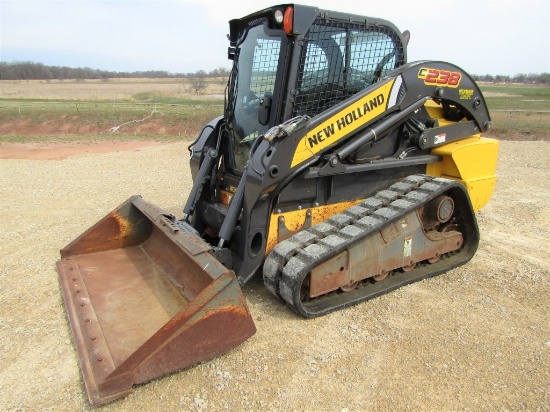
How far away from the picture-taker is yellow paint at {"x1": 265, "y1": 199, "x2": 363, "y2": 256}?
4008mm

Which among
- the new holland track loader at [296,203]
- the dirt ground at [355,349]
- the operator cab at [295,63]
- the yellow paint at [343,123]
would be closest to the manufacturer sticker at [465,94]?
the new holland track loader at [296,203]

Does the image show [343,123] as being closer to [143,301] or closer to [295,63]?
[295,63]

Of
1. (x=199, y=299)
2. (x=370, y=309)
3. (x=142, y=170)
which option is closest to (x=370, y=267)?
(x=370, y=309)

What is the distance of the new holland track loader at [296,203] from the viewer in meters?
3.35

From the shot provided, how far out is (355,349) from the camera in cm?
339

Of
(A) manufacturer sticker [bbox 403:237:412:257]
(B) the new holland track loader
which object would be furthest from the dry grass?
(A) manufacturer sticker [bbox 403:237:412:257]

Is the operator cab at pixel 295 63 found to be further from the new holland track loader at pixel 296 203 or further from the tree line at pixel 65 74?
the tree line at pixel 65 74

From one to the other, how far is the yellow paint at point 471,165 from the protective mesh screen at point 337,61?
118 cm

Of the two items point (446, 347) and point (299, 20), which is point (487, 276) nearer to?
point (446, 347)

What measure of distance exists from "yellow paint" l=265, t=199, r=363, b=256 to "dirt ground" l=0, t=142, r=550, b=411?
569 mm

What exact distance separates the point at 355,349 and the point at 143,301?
173cm

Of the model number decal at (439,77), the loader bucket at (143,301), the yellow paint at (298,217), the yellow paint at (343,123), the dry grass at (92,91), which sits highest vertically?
the model number decal at (439,77)

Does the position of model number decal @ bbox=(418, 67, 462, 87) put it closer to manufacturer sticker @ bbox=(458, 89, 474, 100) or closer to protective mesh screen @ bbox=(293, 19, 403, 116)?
manufacturer sticker @ bbox=(458, 89, 474, 100)

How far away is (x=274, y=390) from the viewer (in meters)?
2.94
